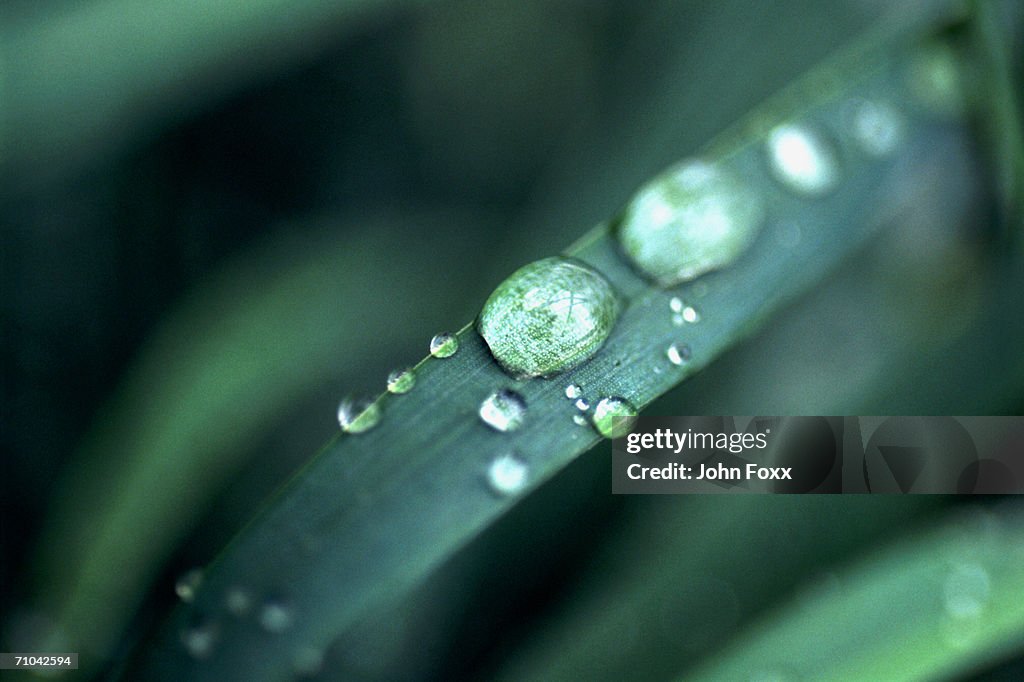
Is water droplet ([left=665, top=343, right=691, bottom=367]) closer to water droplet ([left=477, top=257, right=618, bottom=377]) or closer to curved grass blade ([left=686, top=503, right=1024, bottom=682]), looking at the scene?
water droplet ([left=477, top=257, right=618, bottom=377])

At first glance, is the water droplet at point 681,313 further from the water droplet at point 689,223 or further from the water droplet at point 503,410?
the water droplet at point 503,410

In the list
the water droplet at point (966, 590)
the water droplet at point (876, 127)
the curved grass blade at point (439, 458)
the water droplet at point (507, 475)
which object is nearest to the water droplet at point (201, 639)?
the curved grass blade at point (439, 458)

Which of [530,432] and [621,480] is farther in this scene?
[621,480]

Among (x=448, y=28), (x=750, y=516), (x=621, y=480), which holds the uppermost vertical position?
(x=448, y=28)

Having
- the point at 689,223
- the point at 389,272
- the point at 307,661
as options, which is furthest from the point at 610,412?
the point at 389,272

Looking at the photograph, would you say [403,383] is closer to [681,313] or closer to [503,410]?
[503,410]

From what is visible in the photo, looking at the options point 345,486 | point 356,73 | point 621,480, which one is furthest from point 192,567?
point 356,73

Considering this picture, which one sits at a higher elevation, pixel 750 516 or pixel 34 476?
pixel 34 476

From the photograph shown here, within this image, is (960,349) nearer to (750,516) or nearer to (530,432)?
(750,516)
